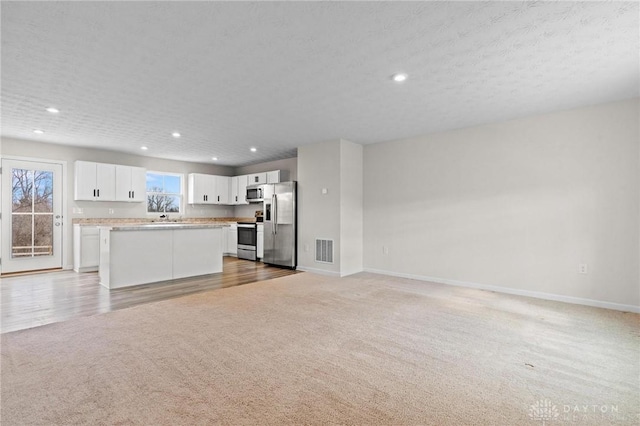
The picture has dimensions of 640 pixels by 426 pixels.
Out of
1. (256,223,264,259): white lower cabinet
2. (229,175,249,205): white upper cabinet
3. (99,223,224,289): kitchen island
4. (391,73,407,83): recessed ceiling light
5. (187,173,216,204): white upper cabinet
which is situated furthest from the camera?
(229,175,249,205): white upper cabinet

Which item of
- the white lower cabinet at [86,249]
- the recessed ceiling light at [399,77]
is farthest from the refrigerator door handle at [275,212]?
the recessed ceiling light at [399,77]

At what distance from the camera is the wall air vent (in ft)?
A: 18.9

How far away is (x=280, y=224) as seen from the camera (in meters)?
6.60

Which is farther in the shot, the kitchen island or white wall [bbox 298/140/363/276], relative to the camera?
white wall [bbox 298/140/363/276]

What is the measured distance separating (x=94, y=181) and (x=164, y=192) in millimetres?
1639

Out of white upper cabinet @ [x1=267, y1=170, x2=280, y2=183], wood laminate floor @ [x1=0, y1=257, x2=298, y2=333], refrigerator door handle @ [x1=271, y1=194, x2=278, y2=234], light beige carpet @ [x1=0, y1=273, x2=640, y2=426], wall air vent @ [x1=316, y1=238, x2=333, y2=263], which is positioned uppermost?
white upper cabinet @ [x1=267, y1=170, x2=280, y2=183]

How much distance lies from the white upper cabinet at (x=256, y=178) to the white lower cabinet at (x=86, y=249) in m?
3.48

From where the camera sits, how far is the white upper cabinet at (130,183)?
6.62 m

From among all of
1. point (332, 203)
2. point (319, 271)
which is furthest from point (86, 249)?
point (332, 203)

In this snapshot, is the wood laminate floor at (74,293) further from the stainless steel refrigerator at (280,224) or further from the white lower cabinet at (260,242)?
the white lower cabinet at (260,242)

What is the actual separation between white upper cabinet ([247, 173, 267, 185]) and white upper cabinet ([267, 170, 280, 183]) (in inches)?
5.3

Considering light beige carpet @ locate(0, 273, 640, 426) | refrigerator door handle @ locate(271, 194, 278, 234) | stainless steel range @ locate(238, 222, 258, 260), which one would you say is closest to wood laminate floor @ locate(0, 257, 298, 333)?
light beige carpet @ locate(0, 273, 640, 426)

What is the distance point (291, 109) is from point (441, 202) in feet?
9.54

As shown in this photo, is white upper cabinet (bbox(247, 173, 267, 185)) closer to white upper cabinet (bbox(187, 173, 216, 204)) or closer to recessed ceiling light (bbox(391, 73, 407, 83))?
white upper cabinet (bbox(187, 173, 216, 204))
